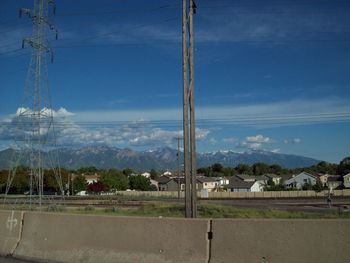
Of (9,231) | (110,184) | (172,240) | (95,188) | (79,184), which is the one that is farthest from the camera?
(110,184)

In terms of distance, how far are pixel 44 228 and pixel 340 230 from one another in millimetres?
6554

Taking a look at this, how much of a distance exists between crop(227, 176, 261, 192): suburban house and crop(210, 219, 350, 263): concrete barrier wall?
13203cm

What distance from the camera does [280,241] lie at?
7.63 metres

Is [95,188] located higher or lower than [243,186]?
lower

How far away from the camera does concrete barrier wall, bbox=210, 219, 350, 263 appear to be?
7285mm

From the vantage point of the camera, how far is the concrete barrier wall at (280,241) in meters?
7.29

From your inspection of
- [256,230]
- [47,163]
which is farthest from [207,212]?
[256,230]

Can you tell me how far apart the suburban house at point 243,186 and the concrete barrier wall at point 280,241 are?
132030 mm

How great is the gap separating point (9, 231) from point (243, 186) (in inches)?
5181

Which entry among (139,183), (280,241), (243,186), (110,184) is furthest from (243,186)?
(280,241)

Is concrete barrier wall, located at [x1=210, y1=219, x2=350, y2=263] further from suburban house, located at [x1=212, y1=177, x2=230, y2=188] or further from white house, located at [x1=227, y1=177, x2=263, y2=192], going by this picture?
suburban house, located at [x1=212, y1=177, x2=230, y2=188]

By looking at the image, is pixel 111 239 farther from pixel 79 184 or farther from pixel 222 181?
pixel 222 181

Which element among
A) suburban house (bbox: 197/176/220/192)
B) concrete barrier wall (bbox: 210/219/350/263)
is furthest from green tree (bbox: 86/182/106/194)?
concrete barrier wall (bbox: 210/219/350/263)

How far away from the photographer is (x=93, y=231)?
32.6ft
